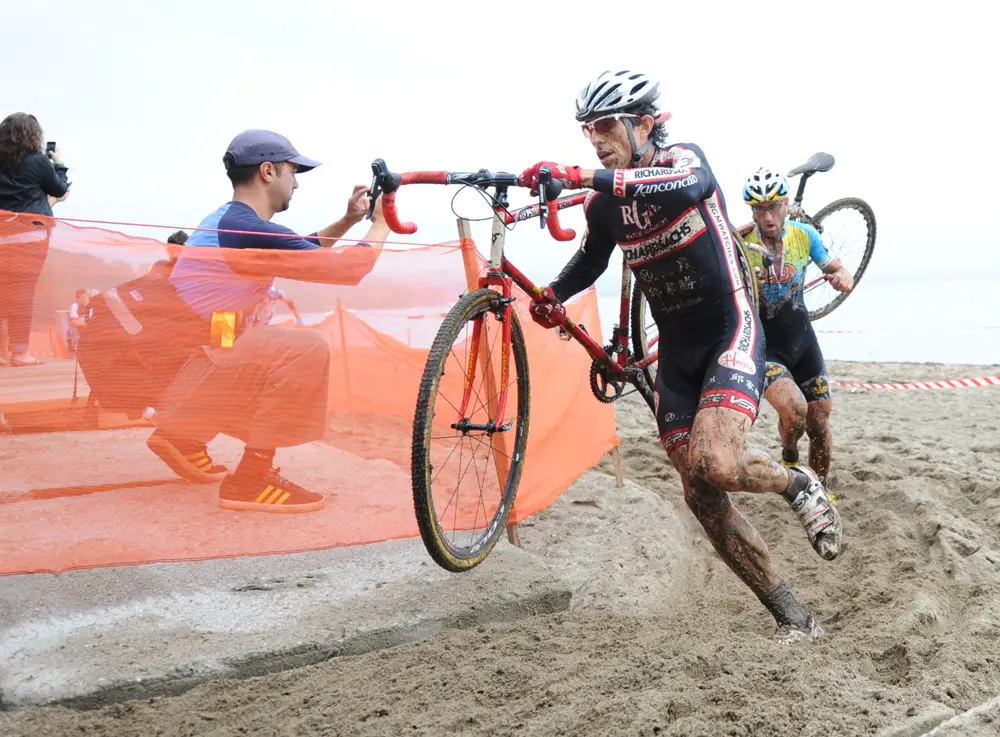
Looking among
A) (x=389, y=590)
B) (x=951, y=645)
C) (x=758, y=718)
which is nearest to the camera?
(x=758, y=718)

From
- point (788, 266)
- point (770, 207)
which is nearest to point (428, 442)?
point (788, 266)

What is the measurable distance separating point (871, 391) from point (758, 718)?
29.6 feet

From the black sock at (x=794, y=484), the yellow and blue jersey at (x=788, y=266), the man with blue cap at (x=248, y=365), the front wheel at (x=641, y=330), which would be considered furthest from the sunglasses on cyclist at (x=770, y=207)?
the man with blue cap at (x=248, y=365)

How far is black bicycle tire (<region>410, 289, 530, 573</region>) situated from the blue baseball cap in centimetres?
155

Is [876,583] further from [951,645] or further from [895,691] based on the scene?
[895,691]

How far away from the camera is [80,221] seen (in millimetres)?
3979

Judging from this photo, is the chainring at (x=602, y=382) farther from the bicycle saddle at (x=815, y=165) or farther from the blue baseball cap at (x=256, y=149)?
the bicycle saddle at (x=815, y=165)

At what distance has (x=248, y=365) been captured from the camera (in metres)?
4.25

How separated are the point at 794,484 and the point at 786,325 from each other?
2.36 m

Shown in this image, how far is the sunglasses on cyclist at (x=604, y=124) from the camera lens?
3.99 metres

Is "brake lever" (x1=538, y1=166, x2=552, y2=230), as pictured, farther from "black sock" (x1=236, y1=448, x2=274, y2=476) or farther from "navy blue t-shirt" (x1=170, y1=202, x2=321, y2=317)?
"black sock" (x1=236, y1=448, x2=274, y2=476)

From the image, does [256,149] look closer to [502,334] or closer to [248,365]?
[248,365]

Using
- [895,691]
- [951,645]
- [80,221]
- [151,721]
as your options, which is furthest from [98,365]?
[951,645]

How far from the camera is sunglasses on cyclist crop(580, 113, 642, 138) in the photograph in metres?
3.99
